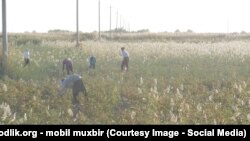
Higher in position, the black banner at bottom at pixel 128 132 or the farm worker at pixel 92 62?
the farm worker at pixel 92 62

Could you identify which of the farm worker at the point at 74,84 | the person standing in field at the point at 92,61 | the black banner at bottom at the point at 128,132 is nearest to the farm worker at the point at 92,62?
the person standing in field at the point at 92,61

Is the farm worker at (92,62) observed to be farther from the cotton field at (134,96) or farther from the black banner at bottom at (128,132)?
the black banner at bottom at (128,132)

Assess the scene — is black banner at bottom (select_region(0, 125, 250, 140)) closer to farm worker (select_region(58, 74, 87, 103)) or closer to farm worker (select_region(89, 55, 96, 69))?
farm worker (select_region(58, 74, 87, 103))

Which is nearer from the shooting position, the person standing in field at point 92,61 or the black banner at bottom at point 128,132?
the black banner at bottom at point 128,132

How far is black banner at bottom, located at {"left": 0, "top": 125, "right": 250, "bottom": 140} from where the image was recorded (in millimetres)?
8539

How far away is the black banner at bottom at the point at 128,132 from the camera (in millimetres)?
8539

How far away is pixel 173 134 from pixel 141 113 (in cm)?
383

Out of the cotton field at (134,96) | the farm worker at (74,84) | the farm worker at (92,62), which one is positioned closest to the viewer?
the cotton field at (134,96)

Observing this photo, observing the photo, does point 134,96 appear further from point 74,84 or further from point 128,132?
point 128,132

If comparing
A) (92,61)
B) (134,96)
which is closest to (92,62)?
(92,61)

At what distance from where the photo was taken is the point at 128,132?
29.0ft

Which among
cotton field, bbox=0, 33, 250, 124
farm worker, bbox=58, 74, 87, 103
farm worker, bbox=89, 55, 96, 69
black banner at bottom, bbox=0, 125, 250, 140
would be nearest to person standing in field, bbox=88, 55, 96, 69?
farm worker, bbox=89, 55, 96, 69

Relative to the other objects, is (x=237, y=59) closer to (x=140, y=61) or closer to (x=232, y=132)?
(x=140, y=61)

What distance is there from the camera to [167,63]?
87.0ft
